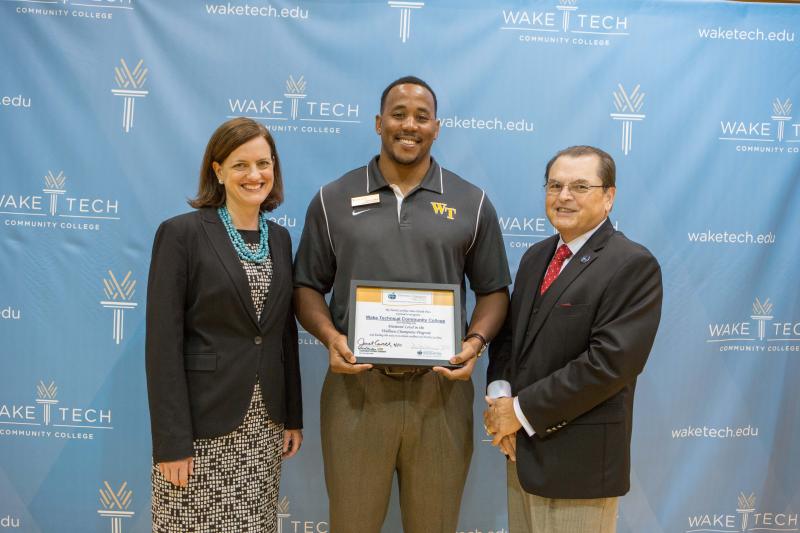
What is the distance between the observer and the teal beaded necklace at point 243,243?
2.14 meters

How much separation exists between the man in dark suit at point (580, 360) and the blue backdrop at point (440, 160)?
99 centimetres

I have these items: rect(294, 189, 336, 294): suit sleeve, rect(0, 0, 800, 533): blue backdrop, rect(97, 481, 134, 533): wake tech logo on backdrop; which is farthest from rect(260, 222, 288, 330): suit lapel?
rect(97, 481, 134, 533): wake tech logo on backdrop

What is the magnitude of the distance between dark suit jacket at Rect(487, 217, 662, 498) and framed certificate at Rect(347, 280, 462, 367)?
0.98 feet

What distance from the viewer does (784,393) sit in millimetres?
3068

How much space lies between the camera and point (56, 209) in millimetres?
2941

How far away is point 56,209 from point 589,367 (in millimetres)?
2611

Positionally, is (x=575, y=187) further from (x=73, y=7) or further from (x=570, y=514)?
(x=73, y=7)

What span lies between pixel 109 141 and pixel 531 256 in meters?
2.13

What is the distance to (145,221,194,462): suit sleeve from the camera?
198cm

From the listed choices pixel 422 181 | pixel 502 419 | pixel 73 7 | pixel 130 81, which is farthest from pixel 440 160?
pixel 73 7

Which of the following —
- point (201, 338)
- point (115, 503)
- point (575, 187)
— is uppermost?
point (575, 187)

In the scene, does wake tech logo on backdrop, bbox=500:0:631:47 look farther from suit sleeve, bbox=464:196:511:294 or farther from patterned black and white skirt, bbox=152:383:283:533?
patterned black and white skirt, bbox=152:383:283:533

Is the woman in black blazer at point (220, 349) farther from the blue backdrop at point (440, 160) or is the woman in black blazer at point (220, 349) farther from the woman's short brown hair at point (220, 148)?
the blue backdrop at point (440, 160)

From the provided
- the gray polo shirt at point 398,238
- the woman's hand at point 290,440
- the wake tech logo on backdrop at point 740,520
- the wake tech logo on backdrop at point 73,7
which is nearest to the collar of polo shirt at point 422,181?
the gray polo shirt at point 398,238
